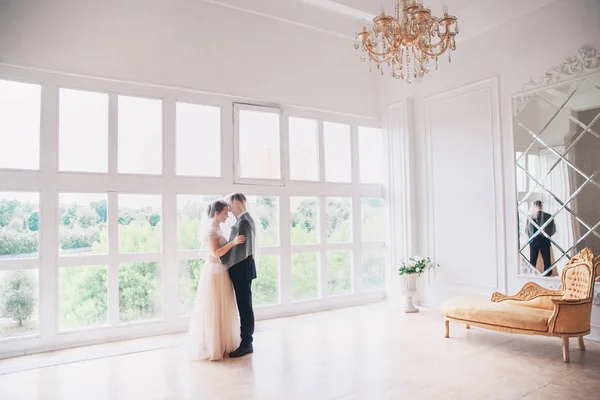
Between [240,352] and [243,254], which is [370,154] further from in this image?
[240,352]

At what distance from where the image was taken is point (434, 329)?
5.20 metres

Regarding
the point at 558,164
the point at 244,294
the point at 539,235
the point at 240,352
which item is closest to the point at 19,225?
the point at 244,294

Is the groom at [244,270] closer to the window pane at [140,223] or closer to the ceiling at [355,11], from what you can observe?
the window pane at [140,223]

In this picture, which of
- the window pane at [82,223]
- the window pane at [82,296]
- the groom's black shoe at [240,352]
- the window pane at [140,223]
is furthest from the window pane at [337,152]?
the window pane at [82,296]

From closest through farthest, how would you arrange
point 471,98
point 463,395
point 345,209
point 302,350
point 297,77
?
point 463,395
point 302,350
point 471,98
point 297,77
point 345,209

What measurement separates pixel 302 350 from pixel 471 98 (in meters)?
3.94

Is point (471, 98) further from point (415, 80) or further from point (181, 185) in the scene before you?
point (181, 185)

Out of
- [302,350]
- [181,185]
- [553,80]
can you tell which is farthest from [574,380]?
[181,185]

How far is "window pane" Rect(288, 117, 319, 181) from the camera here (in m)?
6.40

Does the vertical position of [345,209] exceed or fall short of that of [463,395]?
it exceeds it

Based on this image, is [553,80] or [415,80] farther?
[415,80]

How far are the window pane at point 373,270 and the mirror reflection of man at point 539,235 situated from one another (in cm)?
238

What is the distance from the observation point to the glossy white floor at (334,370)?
3.38 metres

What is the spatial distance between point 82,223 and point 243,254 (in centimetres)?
192
